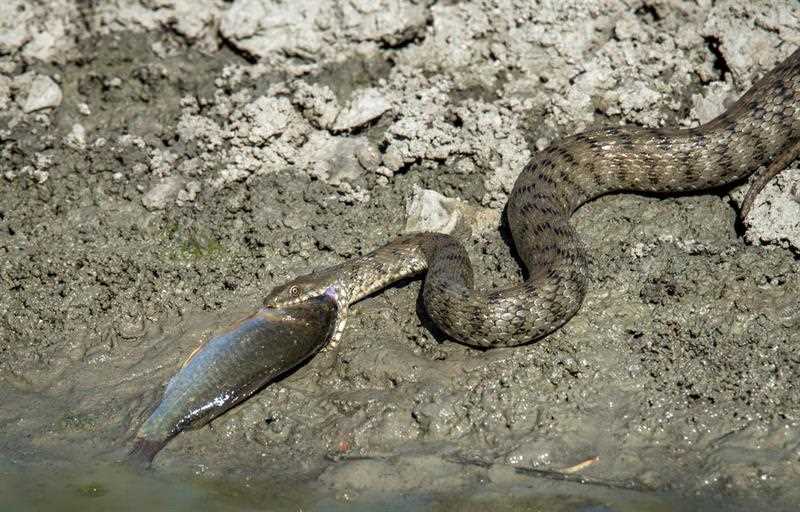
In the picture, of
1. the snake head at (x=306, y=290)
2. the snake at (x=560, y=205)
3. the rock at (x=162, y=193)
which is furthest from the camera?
the rock at (x=162, y=193)

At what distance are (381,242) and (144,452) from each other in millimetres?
2376

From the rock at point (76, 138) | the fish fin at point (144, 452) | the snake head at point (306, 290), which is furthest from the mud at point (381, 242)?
the snake head at point (306, 290)

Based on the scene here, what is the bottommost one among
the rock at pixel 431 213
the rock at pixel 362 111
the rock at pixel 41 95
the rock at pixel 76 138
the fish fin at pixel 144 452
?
the fish fin at pixel 144 452

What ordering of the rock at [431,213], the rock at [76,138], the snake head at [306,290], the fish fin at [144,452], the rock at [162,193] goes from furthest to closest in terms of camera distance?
the rock at [76,138] < the rock at [162,193] < the rock at [431,213] < the snake head at [306,290] < the fish fin at [144,452]

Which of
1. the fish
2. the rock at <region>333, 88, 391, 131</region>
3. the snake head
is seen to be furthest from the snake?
the rock at <region>333, 88, 391, 131</region>

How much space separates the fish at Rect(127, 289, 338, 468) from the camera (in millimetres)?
6125

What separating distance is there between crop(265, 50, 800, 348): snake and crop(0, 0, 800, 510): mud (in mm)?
158

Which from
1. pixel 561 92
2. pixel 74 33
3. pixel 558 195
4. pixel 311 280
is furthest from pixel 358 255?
pixel 74 33

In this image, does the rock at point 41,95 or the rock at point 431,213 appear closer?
the rock at point 431,213

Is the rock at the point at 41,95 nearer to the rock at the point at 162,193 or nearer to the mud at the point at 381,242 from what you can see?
the mud at the point at 381,242

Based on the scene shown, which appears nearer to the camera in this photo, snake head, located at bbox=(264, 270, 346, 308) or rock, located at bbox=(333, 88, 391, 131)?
snake head, located at bbox=(264, 270, 346, 308)

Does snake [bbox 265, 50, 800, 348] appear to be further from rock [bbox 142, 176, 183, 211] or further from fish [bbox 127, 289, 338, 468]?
rock [bbox 142, 176, 183, 211]

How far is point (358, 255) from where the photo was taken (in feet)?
24.1

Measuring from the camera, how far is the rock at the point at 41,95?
8039 millimetres
